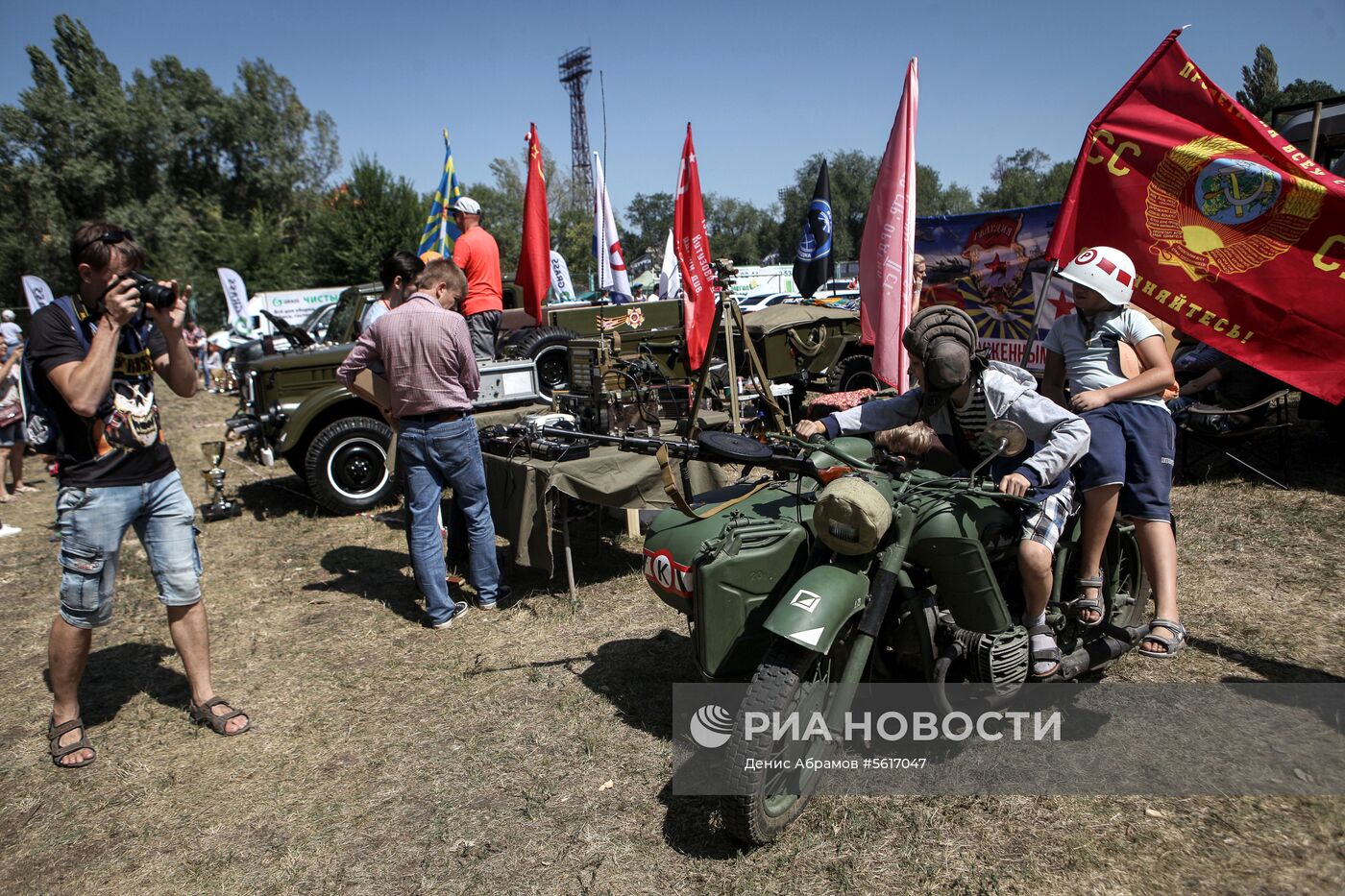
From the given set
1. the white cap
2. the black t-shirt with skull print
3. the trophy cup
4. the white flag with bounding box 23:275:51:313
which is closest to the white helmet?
the black t-shirt with skull print

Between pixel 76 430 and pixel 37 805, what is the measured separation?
1.45 metres

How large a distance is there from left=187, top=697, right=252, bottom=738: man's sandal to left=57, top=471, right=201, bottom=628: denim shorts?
1.75 ft

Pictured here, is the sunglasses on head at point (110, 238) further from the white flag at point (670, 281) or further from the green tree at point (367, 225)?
the green tree at point (367, 225)

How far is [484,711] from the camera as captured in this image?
359 centimetres

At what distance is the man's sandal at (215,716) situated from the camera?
352cm

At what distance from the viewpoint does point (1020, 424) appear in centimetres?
284

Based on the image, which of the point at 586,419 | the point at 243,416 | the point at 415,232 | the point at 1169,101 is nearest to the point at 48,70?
the point at 415,232

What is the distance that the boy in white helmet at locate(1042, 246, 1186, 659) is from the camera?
3.00m

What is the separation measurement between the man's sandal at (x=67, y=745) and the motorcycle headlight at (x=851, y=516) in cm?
320

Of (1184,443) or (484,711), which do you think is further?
(1184,443)

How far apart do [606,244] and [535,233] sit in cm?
377

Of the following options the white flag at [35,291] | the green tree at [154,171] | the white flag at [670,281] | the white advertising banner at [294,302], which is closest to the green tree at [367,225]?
the green tree at [154,171]

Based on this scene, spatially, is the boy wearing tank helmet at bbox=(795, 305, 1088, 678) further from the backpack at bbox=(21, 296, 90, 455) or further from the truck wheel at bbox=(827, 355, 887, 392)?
the truck wheel at bbox=(827, 355, 887, 392)

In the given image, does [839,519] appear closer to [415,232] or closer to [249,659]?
[249,659]
